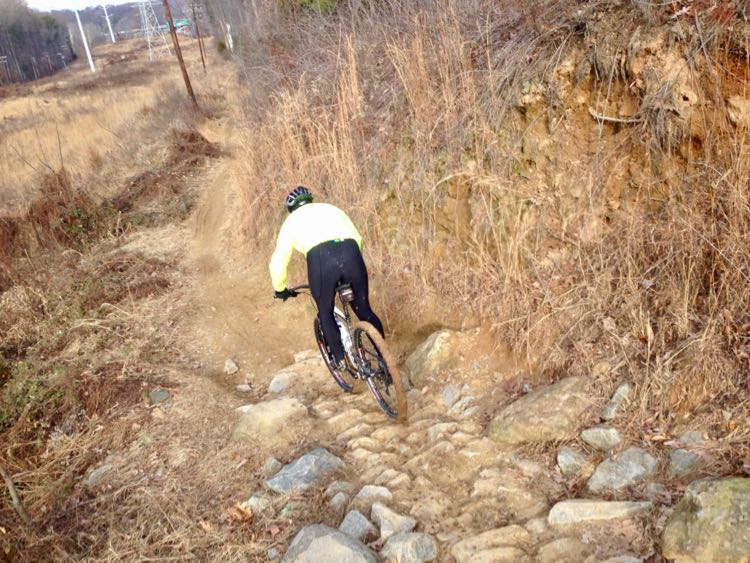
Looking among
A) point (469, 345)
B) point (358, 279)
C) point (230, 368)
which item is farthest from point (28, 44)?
point (469, 345)

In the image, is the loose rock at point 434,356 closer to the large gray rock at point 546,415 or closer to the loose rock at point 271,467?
the large gray rock at point 546,415

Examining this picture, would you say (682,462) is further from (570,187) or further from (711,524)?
(570,187)

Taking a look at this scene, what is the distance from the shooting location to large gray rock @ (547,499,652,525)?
94.7 inches

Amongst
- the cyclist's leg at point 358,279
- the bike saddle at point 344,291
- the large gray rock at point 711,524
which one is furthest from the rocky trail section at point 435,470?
the bike saddle at point 344,291

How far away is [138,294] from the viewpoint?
6750 mm

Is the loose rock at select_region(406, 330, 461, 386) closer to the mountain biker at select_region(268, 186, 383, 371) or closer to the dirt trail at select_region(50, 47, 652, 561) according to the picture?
the dirt trail at select_region(50, 47, 652, 561)

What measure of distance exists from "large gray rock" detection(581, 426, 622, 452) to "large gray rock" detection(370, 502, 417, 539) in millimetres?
1110

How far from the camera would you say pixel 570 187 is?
→ 157 inches

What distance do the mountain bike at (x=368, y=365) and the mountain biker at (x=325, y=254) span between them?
10cm

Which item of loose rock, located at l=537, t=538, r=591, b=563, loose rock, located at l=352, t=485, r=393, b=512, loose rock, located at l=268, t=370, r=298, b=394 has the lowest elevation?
loose rock, located at l=268, t=370, r=298, b=394

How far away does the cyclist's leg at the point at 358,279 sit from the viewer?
3639mm

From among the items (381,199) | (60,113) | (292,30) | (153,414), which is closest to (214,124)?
(292,30)

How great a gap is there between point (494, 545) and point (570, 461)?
2.25ft

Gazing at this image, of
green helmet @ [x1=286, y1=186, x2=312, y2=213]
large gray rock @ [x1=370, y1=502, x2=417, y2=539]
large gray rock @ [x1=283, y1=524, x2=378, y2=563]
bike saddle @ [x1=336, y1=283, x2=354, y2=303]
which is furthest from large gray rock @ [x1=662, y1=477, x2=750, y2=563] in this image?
green helmet @ [x1=286, y1=186, x2=312, y2=213]
